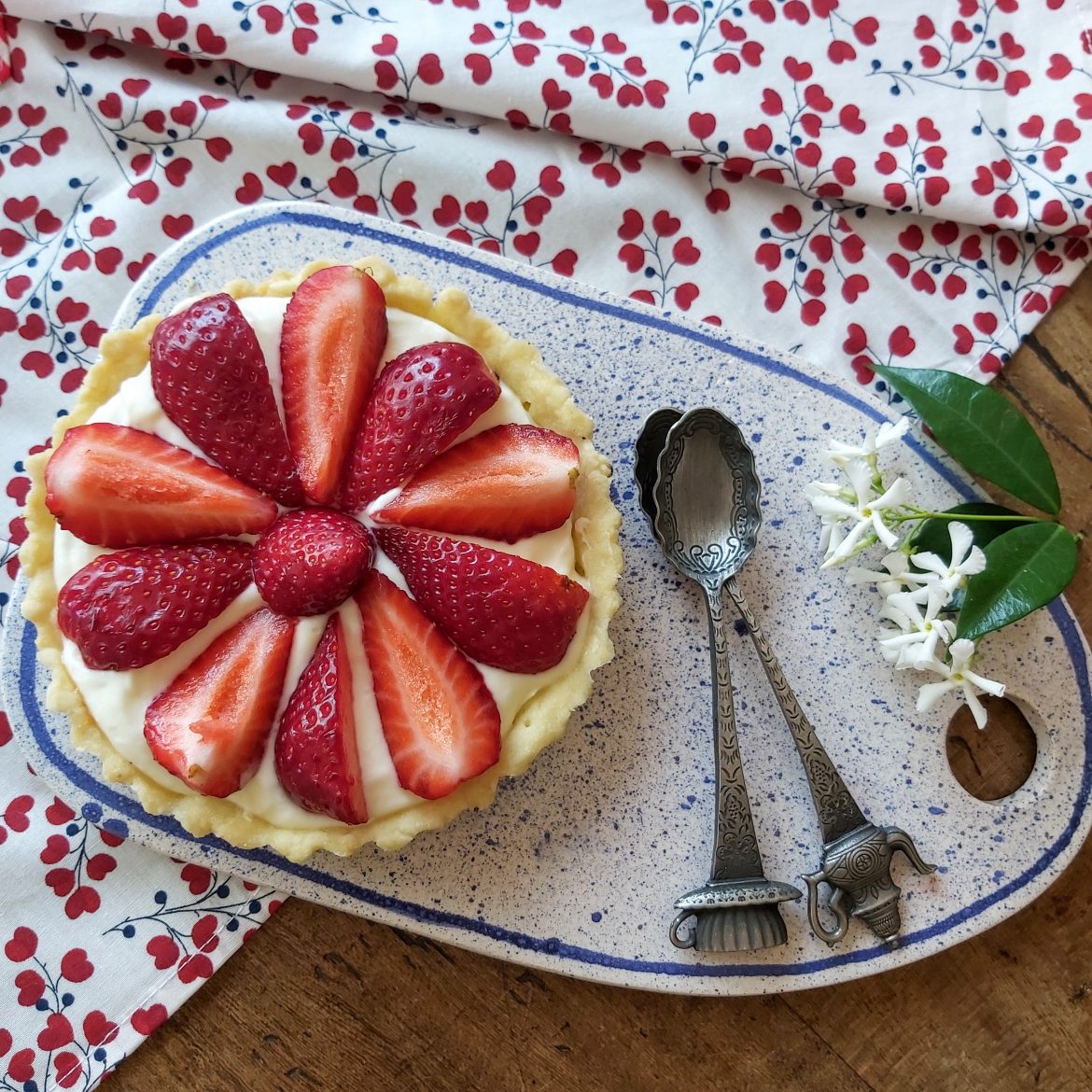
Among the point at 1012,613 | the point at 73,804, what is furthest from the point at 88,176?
the point at 1012,613

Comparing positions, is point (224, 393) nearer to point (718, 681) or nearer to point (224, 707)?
point (224, 707)

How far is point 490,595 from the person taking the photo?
1.57 m

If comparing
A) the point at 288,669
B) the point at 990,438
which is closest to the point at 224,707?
the point at 288,669

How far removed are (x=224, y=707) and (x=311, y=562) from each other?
0.28 m

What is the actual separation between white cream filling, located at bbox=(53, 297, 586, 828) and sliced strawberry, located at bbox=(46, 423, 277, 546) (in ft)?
0.18

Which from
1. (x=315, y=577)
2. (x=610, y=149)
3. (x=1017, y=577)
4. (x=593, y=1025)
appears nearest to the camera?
(x=315, y=577)

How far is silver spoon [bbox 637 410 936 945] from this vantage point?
1.84 m

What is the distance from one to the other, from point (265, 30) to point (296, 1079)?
2068mm

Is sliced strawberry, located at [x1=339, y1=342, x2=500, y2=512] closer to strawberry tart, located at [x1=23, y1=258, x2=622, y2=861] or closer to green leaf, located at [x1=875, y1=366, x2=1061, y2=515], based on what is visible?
strawberry tart, located at [x1=23, y1=258, x2=622, y2=861]

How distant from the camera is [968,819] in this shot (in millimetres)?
1914

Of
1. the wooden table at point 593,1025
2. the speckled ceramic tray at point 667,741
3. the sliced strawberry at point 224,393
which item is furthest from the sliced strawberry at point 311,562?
the wooden table at point 593,1025

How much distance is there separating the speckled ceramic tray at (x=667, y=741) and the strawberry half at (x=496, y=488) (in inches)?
12.5

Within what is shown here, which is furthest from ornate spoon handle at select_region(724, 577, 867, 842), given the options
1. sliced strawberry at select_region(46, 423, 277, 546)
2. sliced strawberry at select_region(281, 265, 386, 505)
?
sliced strawberry at select_region(46, 423, 277, 546)

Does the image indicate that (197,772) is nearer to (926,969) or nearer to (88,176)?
(88,176)
